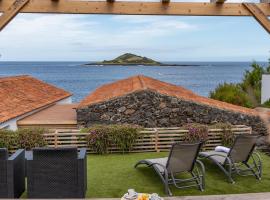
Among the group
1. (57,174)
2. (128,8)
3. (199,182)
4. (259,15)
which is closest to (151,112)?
(199,182)

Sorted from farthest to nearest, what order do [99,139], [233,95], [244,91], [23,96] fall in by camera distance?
[244,91] → [233,95] → [23,96] → [99,139]

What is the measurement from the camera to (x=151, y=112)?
15.4 metres

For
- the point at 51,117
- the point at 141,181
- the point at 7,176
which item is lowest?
the point at 51,117

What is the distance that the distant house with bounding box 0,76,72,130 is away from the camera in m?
16.0

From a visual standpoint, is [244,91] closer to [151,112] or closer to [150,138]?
[151,112]

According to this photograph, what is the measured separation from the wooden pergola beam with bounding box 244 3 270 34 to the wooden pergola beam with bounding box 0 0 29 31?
161 inches

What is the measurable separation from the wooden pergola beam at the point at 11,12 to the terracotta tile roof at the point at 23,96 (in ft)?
26.9

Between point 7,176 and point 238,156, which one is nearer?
point 7,176

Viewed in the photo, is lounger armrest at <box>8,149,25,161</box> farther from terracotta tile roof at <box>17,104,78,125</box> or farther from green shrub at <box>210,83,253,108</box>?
green shrub at <box>210,83,253,108</box>

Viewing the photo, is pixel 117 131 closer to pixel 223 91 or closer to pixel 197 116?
pixel 197 116

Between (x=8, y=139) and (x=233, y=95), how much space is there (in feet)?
44.3

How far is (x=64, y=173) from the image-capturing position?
693 centimetres

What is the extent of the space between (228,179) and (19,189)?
4356mm

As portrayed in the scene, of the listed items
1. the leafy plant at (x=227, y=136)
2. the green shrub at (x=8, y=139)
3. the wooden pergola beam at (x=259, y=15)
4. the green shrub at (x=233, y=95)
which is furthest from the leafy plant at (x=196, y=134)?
the green shrub at (x=233, y=95)
